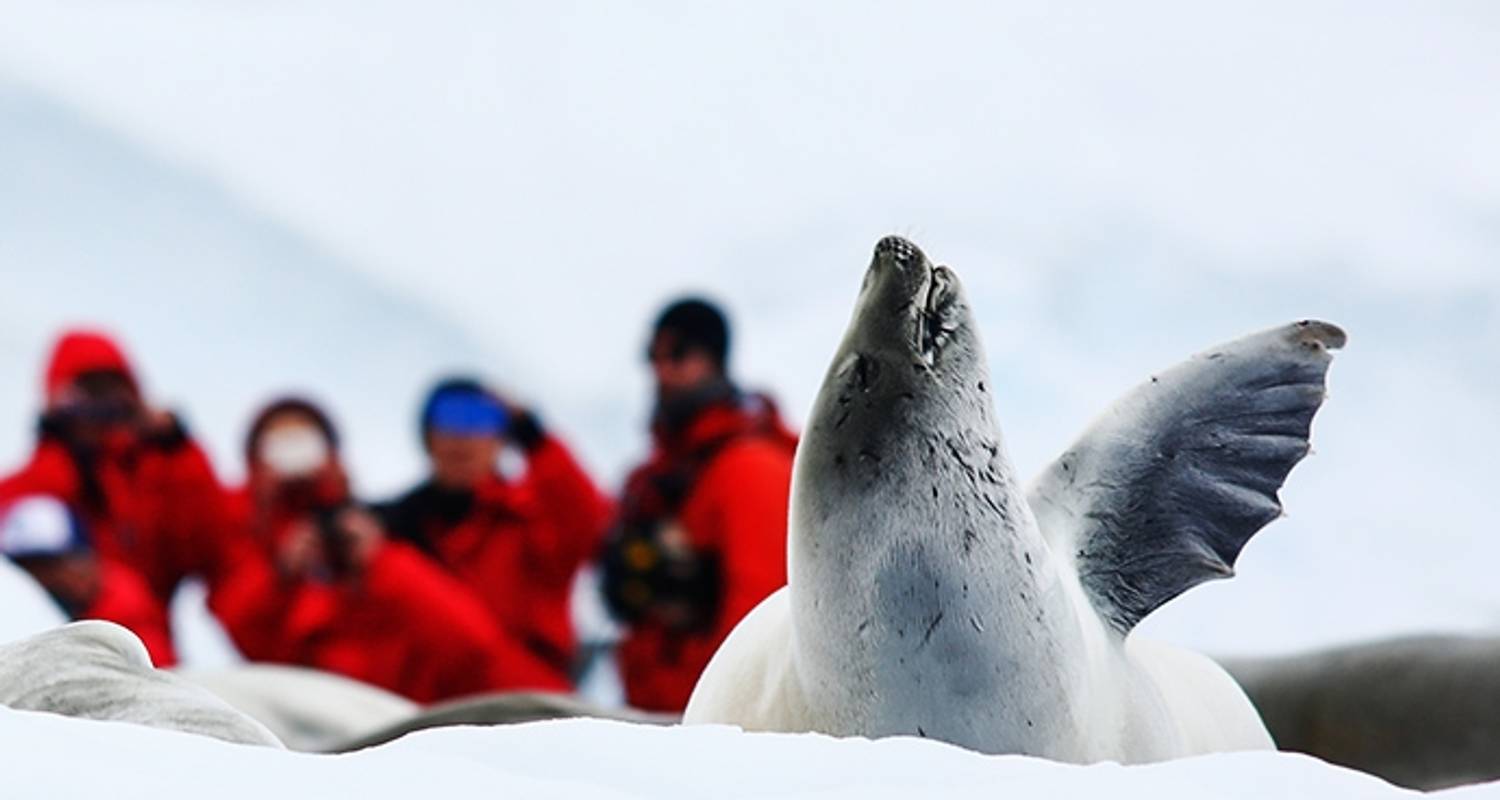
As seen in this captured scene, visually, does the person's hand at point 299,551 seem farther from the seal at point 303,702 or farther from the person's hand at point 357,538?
the seal at point 303,702

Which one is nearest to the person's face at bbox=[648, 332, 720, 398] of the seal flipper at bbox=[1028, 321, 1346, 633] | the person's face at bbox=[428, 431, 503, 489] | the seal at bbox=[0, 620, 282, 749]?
the person's face at bbox=[428, 431, 503, 489]

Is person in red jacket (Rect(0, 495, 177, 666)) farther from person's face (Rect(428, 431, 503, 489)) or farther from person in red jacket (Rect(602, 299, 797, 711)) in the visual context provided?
person in red jacket (Rect(602, 299, 797, 711))

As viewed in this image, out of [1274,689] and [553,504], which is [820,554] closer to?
[1274,689]

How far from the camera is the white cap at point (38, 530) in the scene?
109 inches

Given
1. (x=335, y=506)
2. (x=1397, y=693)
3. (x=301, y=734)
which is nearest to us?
(x=1397, y=693)

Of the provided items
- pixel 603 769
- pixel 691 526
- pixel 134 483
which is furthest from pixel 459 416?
pixel 603 769

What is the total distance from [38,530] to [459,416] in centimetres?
54

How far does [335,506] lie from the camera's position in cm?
297

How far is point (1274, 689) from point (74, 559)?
59.3 inches

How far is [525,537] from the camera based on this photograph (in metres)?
3.03

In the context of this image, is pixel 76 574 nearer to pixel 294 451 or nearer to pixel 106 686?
pixel 294 451

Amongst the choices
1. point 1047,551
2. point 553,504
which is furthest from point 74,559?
point 1047,551

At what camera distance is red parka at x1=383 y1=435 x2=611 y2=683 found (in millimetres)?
2939

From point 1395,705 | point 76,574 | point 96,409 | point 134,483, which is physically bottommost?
point 1395,705
